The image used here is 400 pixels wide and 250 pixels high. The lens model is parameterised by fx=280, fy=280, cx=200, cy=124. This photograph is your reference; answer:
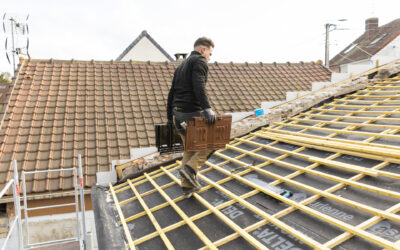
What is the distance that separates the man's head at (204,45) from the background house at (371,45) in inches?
837

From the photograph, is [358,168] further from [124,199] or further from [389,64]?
[389,64]

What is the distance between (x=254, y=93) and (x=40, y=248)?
25.2 ft

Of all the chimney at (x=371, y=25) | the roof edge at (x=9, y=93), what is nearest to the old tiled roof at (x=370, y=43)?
the chimney at (x=371, y=25)

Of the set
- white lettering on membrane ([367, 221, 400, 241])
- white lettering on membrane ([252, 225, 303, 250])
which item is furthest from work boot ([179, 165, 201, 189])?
white lettering on membrane ([367, 221, 400, 241])

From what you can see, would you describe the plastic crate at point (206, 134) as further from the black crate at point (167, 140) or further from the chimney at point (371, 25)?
the chimney at point (371, 25)

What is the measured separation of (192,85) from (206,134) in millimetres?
553

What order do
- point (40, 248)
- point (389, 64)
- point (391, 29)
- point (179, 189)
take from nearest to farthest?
point (179, 189) < point (40, 248) < point (389, 64) < point (391, 29)

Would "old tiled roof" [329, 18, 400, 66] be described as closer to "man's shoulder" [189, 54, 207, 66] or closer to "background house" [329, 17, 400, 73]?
"background house" [329, 17, 400, 73]

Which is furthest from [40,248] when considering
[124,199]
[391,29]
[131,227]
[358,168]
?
[391,29]

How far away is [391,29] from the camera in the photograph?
79.7ft

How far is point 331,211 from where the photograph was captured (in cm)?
237

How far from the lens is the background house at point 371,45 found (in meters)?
22.2

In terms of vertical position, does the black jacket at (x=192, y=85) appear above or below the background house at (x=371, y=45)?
below

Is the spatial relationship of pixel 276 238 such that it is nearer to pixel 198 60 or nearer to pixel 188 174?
pixel 188 174
